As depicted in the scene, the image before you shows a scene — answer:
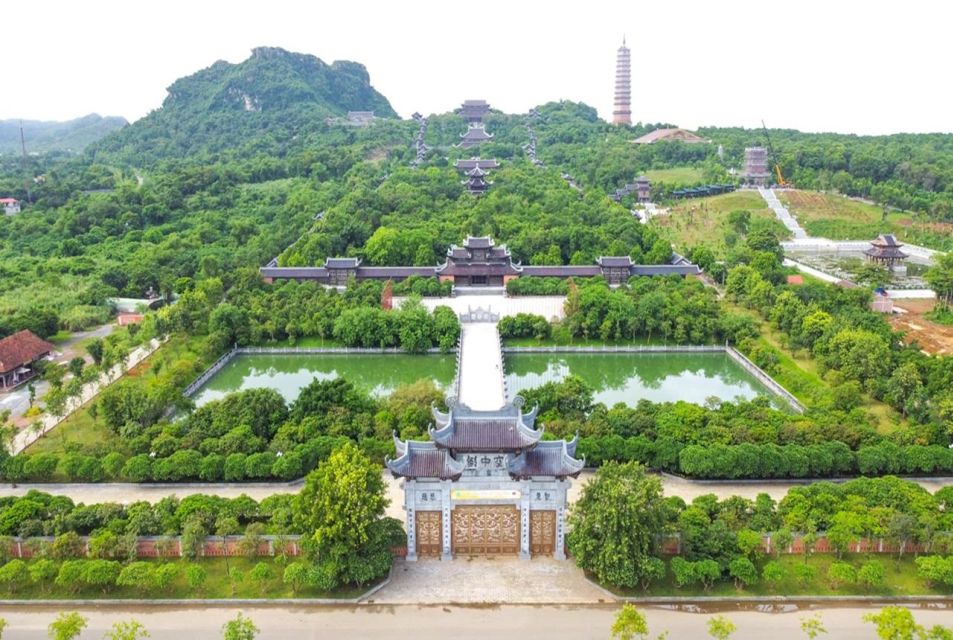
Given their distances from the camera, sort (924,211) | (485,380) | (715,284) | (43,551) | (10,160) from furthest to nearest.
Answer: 1. (10,160)
2. (924,211)
3. (715,284)
4. (485,380)
5. (43,551)

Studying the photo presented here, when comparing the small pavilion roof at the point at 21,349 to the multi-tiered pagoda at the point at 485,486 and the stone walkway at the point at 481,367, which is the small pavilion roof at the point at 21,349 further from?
the multi-tiered pagoda at the point at 485,486

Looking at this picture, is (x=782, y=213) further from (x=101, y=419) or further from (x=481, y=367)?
(x=101, y=419)

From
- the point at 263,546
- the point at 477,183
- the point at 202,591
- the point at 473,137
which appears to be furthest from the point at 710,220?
the point at 202,591

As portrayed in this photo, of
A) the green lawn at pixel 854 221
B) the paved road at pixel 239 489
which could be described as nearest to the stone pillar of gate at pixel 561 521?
the paved road at pixel 239 489

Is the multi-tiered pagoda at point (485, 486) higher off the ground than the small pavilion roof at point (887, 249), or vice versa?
the small pavilion roof at point (887, 249)

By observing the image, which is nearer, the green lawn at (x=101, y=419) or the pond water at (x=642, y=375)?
the green lawn at (x=101, y=419)

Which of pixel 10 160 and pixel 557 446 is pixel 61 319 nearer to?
pixel 557 446

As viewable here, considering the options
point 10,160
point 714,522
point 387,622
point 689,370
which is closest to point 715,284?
point 689,370
